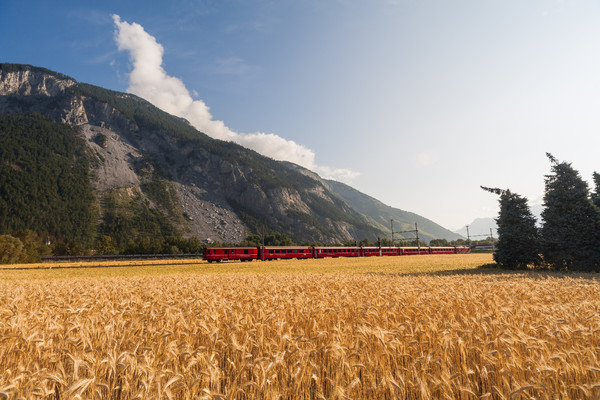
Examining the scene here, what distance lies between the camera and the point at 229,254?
5112cm

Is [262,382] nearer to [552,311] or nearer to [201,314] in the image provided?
[201,314]

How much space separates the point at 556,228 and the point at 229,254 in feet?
145

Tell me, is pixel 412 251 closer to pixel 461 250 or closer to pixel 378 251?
pixel 378 251

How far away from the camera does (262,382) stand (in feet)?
8.36

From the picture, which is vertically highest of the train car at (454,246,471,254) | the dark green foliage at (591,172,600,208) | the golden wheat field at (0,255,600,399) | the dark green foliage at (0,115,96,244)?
the dark green foliage at (0,115,96,244)

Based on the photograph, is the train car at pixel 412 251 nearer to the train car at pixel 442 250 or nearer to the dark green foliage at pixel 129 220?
the train car at pixel 442 250

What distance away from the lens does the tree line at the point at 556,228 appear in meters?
22.5

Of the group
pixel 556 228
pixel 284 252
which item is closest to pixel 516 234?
pixel 556 228

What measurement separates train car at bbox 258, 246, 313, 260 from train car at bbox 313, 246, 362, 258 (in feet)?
5.23

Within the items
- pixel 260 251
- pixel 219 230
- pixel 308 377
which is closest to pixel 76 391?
pixel 308 377

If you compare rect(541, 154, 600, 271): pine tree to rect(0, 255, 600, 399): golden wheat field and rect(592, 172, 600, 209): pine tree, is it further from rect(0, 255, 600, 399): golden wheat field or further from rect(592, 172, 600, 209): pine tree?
rect(0, 255, 600, 399): golden wheat field

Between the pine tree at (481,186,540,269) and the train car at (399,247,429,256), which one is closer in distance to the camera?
the pine tree at (481,186,540,269)

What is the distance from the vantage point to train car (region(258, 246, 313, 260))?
179 feet

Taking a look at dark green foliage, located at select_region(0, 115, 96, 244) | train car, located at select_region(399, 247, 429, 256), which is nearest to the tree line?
train car, located at select_region(399, 247, 429, 256)
